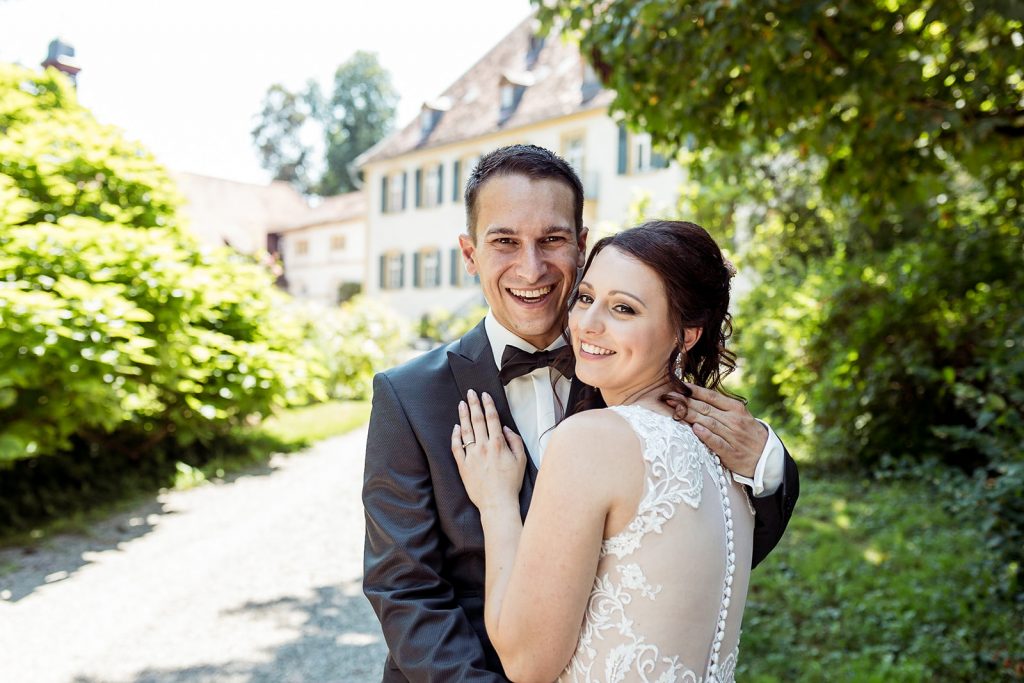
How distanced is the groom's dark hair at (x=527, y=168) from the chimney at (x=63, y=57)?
22.4m

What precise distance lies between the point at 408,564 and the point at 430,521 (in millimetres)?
118

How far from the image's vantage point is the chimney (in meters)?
21.0

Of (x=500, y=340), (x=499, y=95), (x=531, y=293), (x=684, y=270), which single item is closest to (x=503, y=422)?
(x=500, y=340)

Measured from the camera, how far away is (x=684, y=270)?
Result: 6.29 feet

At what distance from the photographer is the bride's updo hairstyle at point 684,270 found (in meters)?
1.91

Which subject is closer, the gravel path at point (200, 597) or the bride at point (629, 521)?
the bride at point (629, 521)

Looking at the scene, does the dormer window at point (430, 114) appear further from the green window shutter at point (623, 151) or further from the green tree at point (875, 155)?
the green tree at point (875, 155)

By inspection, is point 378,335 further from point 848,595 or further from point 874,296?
point 848,595

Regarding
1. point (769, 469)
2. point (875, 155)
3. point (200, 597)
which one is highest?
point (875, 155)

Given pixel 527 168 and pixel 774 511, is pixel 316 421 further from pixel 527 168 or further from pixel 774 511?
pixel 774 511

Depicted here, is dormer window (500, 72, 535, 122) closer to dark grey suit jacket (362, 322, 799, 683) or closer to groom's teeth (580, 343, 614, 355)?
dark grey suit jacket (362, 322, 799, 683)

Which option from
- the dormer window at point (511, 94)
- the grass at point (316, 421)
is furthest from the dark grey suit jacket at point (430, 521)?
the dormer window at point (511, 94)

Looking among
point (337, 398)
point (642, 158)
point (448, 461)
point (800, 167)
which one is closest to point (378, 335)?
point (337, 398)

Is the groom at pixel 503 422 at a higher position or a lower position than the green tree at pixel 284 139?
lower
